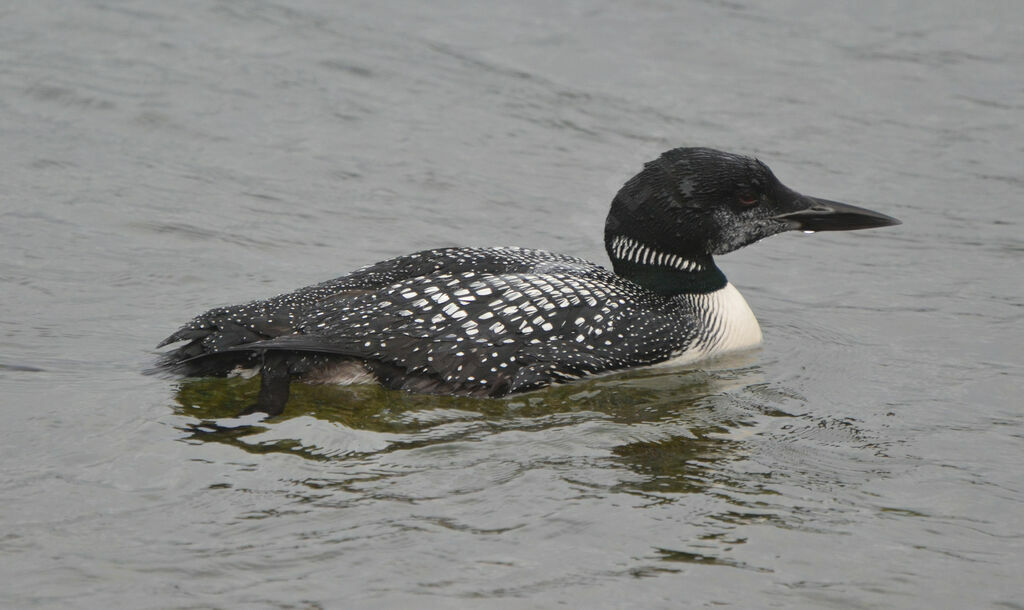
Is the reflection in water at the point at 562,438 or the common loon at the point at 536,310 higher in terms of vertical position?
the common loon at the point at 536,310

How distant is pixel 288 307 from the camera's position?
5.41 meters

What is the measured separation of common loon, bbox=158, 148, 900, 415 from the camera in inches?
208

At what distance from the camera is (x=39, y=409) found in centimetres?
508

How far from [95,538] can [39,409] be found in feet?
3.79

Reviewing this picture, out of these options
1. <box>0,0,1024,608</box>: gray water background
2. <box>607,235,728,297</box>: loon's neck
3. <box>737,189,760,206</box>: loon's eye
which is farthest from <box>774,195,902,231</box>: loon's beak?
<box>0,0,1024,608</box>: gray water background

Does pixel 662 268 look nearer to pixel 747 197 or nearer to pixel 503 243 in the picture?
pixel 747 197

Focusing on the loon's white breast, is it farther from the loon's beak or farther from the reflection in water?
the loon's beak

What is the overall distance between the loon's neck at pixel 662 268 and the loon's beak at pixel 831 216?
0.39m

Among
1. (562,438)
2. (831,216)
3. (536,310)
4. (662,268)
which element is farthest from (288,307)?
(831,216)

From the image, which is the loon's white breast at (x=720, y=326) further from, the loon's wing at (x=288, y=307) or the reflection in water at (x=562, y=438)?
the loon's wing at (x=288, y=307)

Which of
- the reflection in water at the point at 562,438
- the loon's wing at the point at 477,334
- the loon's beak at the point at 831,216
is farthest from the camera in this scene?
the loon's beak at the point at 831,216

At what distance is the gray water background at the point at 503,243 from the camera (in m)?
4.05

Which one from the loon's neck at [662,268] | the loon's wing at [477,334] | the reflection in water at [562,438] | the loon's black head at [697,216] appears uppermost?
the loon's black head at [697,216]

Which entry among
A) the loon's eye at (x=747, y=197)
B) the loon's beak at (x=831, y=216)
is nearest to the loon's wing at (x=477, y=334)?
the loon's eye at (x=747, y=197)
